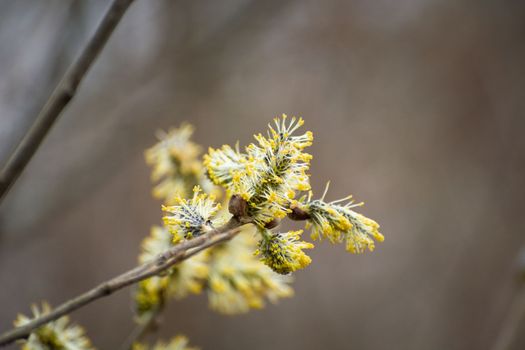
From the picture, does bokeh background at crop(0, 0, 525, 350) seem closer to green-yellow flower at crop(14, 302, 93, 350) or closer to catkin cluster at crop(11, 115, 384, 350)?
catkin cluster at crop(11, 115, 384, 350)

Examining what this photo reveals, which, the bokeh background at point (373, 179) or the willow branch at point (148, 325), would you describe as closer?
the willow branch at point (148, 325)

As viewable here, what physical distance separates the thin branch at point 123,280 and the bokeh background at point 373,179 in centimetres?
126

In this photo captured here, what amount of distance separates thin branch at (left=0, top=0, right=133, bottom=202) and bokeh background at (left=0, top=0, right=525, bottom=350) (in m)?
1.21

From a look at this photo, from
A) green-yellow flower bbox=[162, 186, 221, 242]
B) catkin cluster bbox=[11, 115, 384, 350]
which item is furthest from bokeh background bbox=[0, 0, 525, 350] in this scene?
green-yellow flower bbox=[162, 186, 221, 242]

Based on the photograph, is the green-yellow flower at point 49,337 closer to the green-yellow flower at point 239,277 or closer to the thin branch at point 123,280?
the thin branch at point 123,280

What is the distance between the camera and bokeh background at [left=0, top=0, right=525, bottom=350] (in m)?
2.55

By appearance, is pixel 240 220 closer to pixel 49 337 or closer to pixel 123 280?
pixel 123 280

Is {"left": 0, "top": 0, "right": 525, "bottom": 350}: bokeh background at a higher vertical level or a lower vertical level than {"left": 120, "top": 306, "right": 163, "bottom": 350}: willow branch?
higher

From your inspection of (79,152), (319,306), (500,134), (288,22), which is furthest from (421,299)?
(79,152)

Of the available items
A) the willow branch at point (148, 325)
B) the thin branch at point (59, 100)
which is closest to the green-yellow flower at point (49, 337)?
the willow branch at point (148, 325)

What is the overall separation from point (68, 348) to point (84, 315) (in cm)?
187

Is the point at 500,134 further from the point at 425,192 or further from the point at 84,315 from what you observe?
the point at 84,315

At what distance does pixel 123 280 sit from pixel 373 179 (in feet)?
8.07

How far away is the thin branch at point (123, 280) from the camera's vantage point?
0.60m
